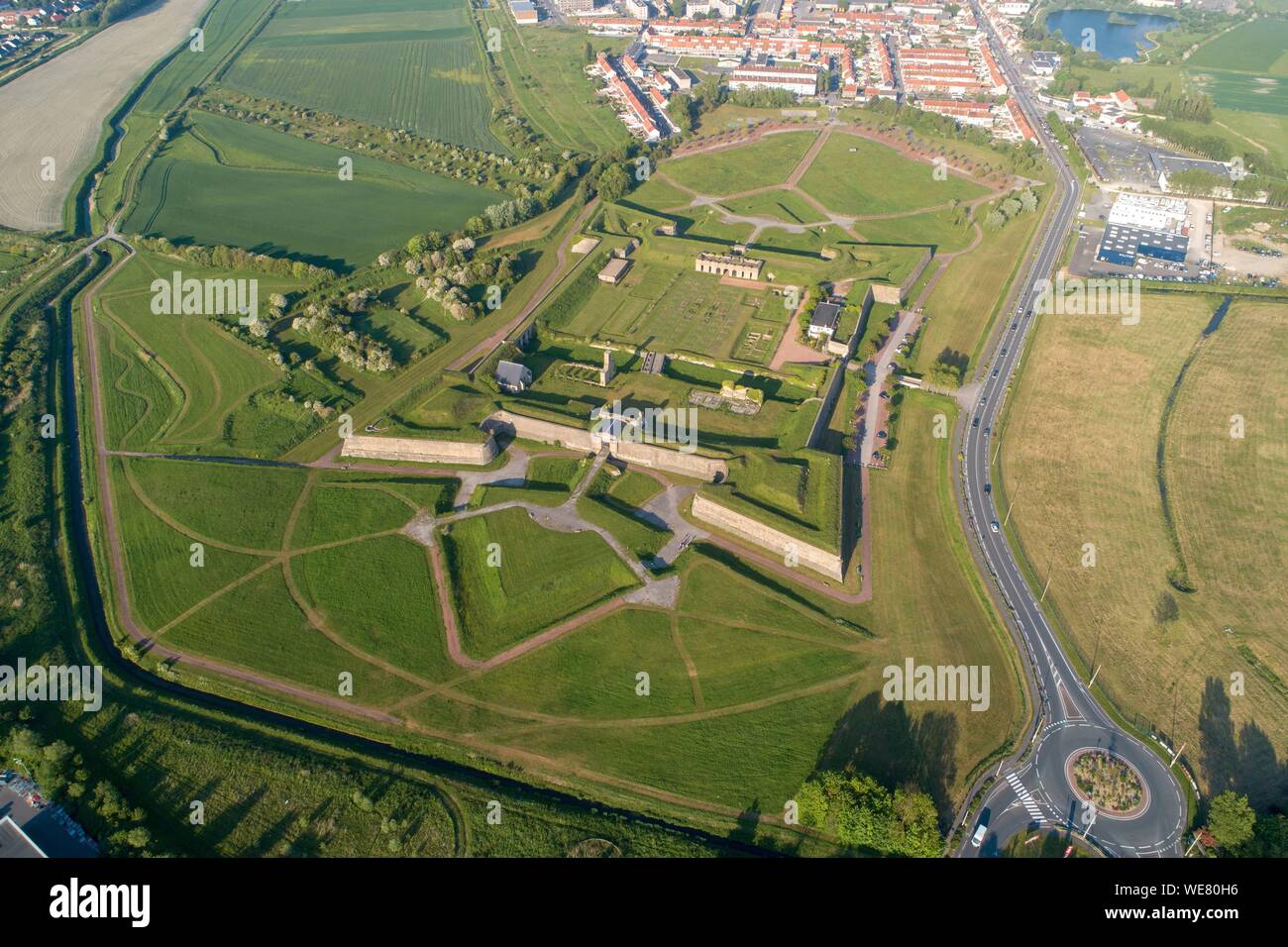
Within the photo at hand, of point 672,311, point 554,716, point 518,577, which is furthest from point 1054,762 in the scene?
point 672,311

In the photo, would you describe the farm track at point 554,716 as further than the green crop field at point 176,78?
No

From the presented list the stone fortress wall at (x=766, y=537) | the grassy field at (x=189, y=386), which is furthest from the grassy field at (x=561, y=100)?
the stone fortress wall at (x=766, y=537)

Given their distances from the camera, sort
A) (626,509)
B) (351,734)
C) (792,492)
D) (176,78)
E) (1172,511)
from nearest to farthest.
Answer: (351,734) < (792,492) < (1172,511) < (626,509) < (176,78)

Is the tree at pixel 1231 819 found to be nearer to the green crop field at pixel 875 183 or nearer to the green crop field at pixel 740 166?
the green crop field at pixel 875 183

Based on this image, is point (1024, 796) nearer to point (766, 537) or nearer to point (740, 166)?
point (766, 537)

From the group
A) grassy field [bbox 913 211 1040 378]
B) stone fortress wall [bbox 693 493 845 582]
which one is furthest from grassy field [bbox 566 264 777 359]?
stone fortress wall [bbox 693 493 845 582]
